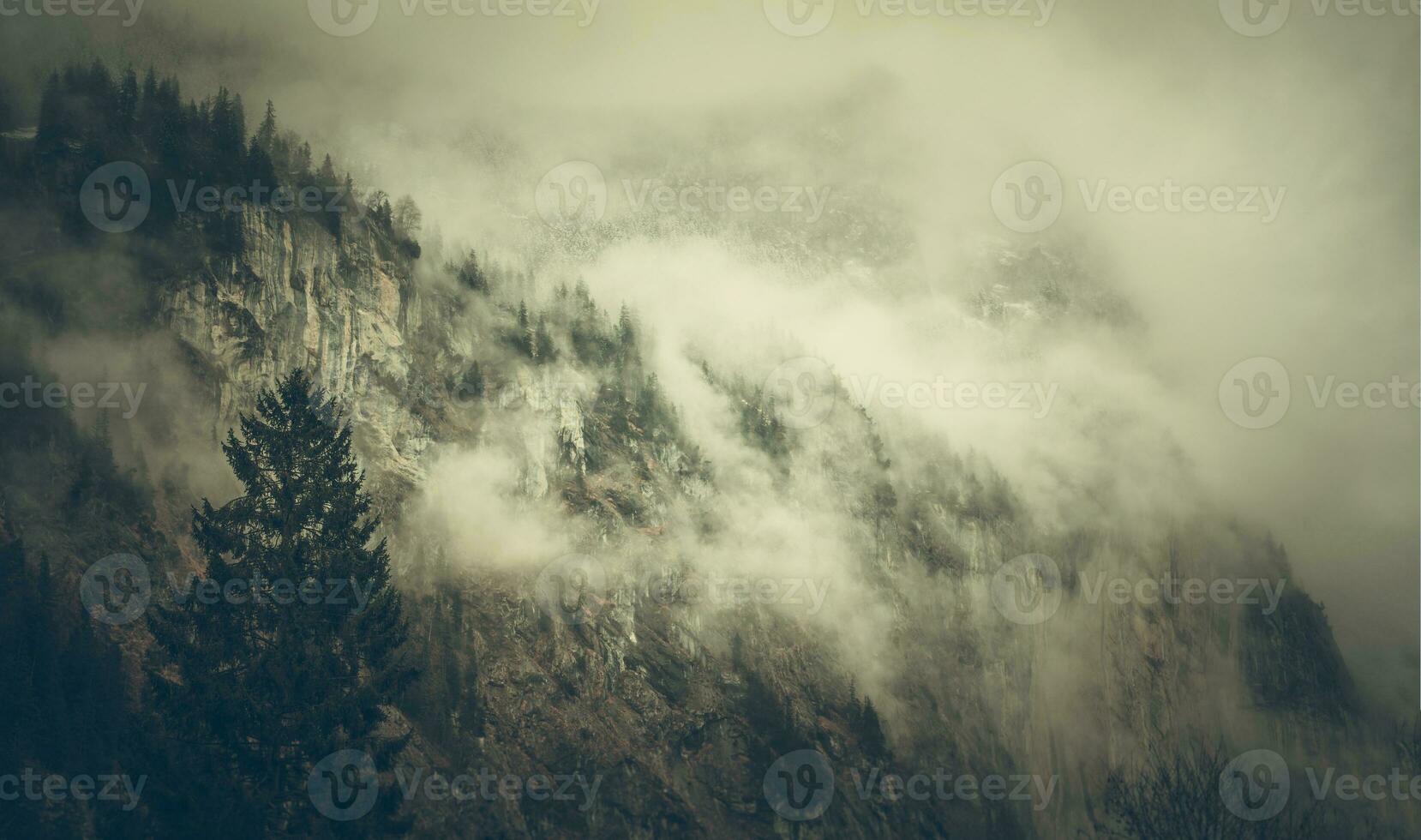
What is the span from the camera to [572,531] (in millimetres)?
150875

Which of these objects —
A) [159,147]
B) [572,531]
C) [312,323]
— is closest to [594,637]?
[572,531]

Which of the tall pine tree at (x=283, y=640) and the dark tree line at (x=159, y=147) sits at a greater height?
the dark tree line at (x=159, y=147)

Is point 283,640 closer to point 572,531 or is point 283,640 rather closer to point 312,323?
point 312,323

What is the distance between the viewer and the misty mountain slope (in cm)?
10531

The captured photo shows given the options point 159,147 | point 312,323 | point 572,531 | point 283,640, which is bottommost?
point 572,531

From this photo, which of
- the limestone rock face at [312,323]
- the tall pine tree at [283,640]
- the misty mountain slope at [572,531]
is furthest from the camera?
the limestone rock face at [312,323]


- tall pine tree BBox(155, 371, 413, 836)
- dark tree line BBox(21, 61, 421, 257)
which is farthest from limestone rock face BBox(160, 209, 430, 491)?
tall pine tree BBox(155, 371, 413, 836)

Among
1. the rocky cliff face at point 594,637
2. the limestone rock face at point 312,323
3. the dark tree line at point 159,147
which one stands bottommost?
the rocky cliff face at point 594,637

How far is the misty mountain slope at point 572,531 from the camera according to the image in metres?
105

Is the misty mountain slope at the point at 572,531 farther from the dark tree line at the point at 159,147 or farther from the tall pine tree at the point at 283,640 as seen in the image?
the tall pine tree at the point at 283,640

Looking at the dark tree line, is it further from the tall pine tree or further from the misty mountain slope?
the tall pine tree

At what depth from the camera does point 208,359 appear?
10919 cm

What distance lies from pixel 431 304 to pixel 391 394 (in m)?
18.5

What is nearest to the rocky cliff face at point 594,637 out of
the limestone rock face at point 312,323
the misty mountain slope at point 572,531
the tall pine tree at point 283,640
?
the limestone rock face at point 312,323
